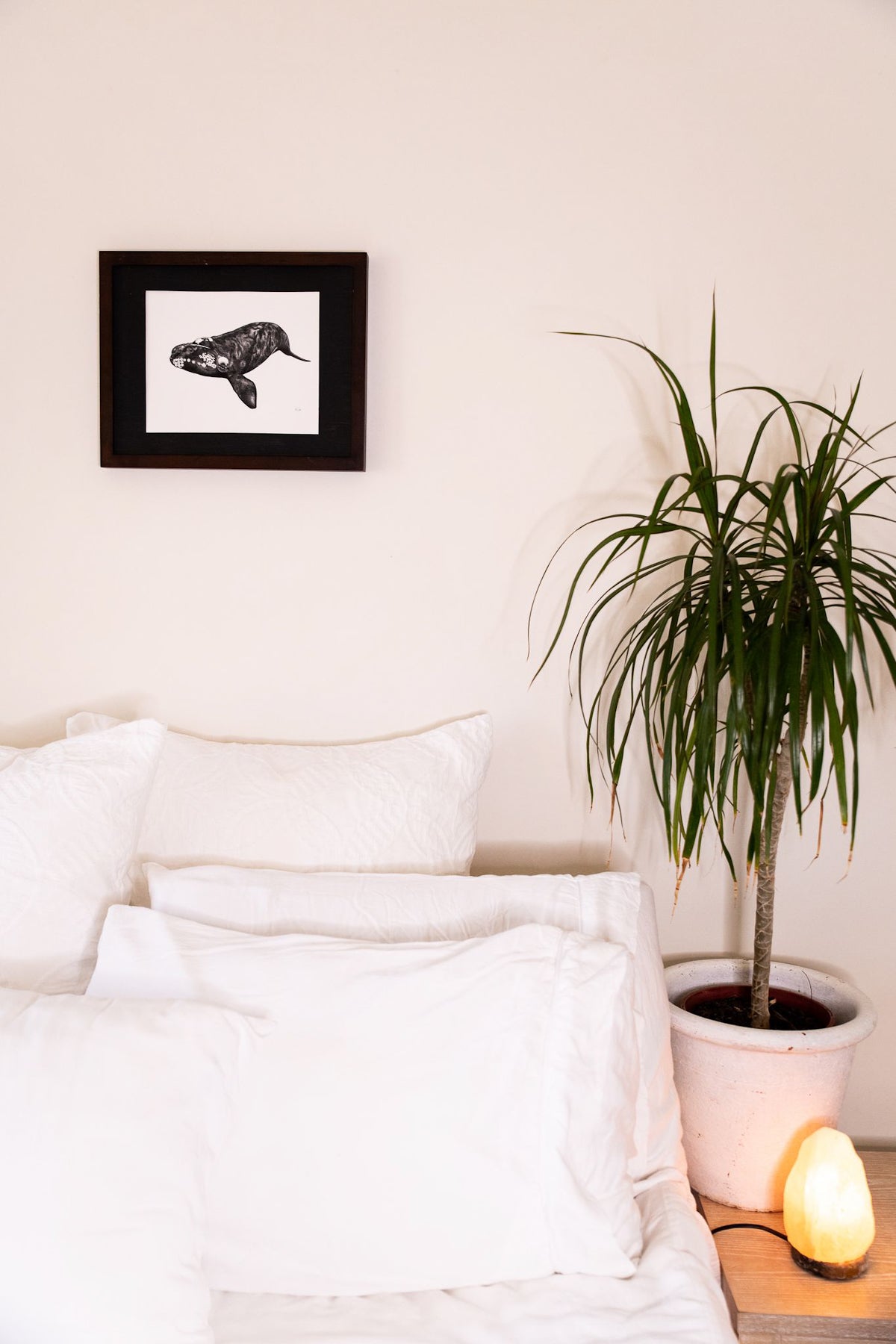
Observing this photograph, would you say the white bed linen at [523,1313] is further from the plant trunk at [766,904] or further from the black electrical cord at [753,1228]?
the plant trunk at [766,904]

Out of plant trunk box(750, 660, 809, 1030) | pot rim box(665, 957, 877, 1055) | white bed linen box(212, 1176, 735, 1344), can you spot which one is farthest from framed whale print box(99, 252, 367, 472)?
white bed linen box(212, 1176, 735, 1344)

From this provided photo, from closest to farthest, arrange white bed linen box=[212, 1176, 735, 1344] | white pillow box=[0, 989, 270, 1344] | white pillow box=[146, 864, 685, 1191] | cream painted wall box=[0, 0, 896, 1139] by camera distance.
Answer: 1. white pillow box=[0, 989, 270, 1344]
2. white bed linen box=[212, 1176, 735, 1344]
3. white pillow box=[146, 864, 685, 1191]
4. cream painted wall box=[0, 0, 896, 1139]

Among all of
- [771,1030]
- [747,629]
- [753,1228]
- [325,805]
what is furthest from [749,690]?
[753,1228]

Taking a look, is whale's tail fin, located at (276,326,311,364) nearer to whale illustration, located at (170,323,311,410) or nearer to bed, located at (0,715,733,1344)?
whale illustration, located at (170,323,311,410)

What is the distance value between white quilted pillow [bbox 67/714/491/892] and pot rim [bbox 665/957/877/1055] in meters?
0.38

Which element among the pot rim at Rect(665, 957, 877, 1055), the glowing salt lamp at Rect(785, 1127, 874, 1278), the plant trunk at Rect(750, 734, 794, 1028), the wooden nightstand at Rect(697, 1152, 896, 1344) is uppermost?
the plant trunk at Rect(750, 734, 794, 1028)

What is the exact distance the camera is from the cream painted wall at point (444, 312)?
1.61m

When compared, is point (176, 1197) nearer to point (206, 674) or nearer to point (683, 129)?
point (206, 674)

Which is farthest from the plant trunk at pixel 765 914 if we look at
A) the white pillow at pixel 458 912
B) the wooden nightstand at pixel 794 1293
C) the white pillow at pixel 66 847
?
the white pillow at pixel 66 847

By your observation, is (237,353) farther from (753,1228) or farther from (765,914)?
(753,1228)

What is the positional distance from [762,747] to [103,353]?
118 centimetres

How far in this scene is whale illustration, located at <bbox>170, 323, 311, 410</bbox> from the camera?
64.7 inches

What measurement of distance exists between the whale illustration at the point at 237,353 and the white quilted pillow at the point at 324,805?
58cm

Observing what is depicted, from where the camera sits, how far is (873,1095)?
66.7 inches
